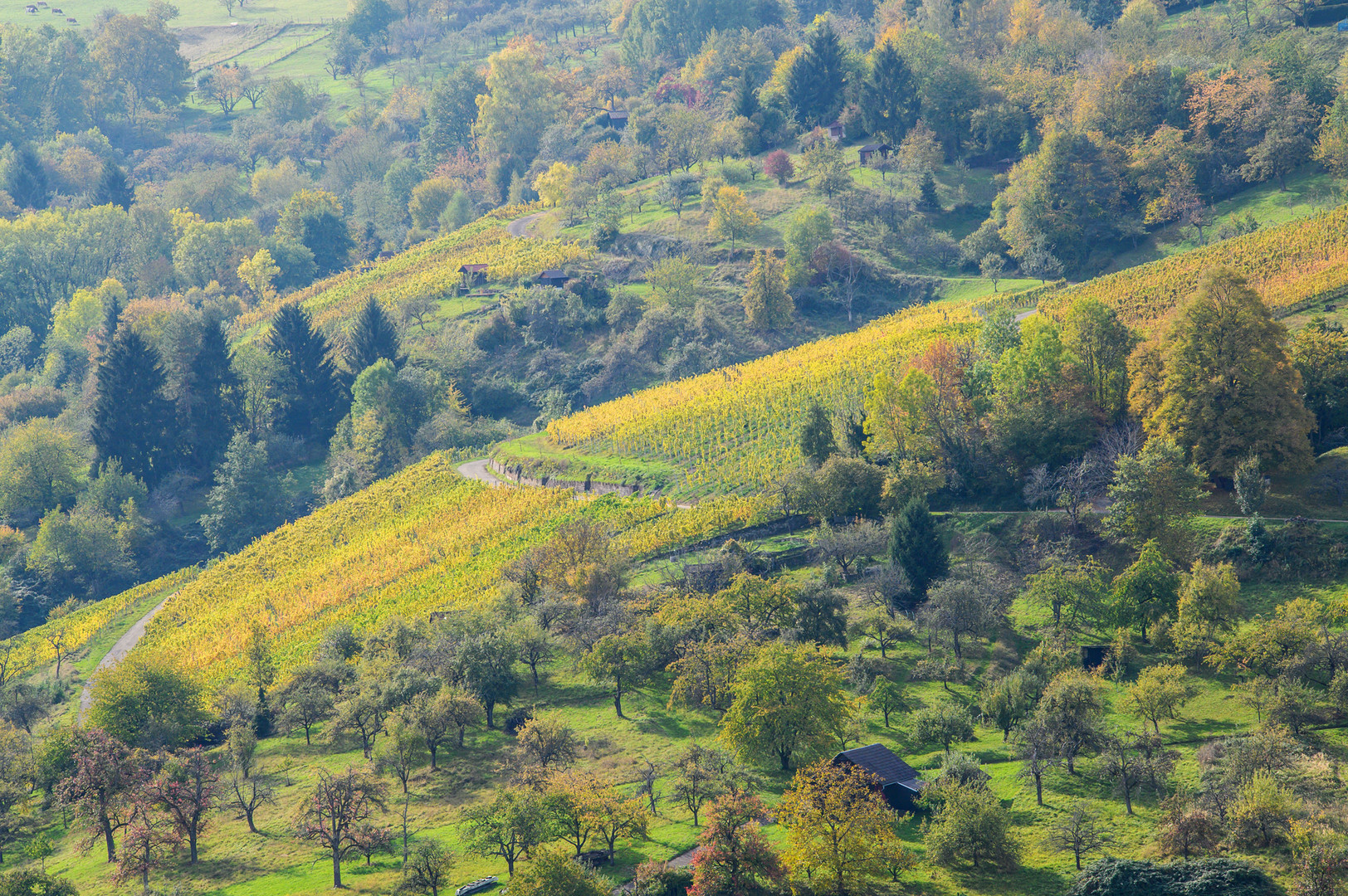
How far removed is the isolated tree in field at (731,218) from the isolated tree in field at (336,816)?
83431mm

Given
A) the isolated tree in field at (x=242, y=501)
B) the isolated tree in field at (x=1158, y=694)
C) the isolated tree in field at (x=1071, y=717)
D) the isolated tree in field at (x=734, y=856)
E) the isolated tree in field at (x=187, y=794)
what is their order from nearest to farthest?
1. the isolated tree in field at (x=734, y=856)
2. the isolated tree in field at (x=1071, y=717)
3. the isolated tree in field at (x=1158, y=694)
4. the isolated tree in field at (x=187, y=794)
5. the isolated tree in field at (x=242, y=501)

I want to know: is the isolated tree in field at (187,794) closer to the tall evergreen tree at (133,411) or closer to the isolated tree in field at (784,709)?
→ the isolated tree in field at (784,709)

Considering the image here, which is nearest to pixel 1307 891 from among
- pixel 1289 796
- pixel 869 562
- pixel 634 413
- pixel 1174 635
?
pixel 1289 796

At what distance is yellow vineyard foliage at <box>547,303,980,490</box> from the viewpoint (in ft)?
267

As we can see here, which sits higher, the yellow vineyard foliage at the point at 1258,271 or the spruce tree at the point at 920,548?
the yellow vineyard foliage at the point at 1258,271

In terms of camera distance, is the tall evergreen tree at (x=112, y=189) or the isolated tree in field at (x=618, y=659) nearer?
the isolated tree in field at (x=618, y=659)

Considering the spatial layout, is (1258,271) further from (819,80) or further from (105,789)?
(105,789)

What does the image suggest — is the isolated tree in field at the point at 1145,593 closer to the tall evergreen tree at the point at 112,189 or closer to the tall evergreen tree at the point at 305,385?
the tall evergreen tree at the point at 305,385

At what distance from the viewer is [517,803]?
4616cm

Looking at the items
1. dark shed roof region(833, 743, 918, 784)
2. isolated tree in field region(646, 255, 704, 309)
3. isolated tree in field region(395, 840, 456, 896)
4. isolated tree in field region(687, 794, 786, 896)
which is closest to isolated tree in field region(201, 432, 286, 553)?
isolated tree in field region(646, 255, 704, 309)

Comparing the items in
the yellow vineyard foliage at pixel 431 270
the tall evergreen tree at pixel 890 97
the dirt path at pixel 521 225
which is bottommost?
the yellow vineyard foliage at pixel 431 270

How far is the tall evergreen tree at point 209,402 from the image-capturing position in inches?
4700

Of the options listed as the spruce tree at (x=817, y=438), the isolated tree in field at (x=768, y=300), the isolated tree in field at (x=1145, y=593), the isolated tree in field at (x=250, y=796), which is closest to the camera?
the isolated tree in field at (x=250, y=796)

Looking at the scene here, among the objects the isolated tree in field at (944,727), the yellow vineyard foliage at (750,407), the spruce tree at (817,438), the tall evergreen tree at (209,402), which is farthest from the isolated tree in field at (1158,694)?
the tall evergreen tree at (209,402)
